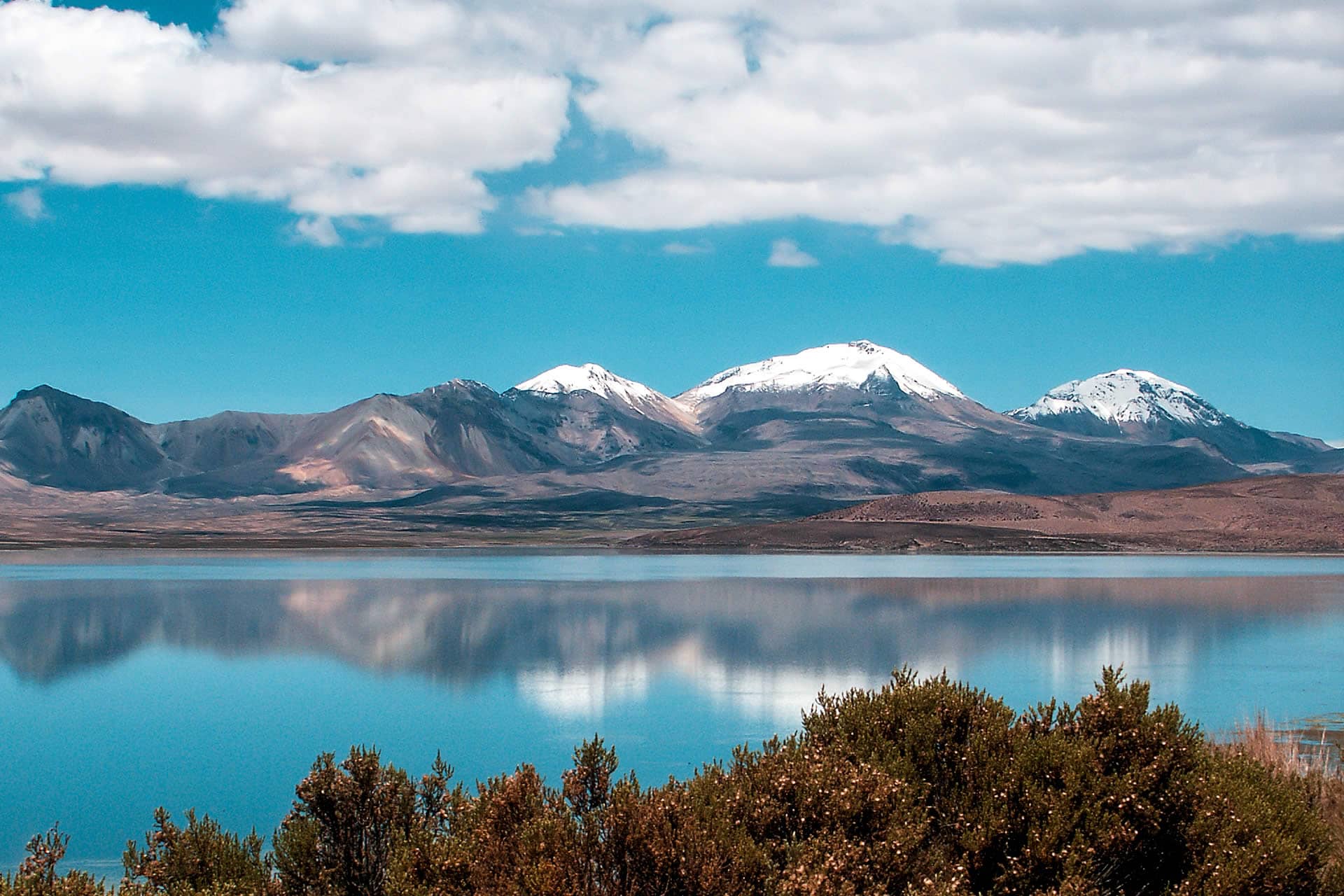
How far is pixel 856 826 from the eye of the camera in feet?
29.7

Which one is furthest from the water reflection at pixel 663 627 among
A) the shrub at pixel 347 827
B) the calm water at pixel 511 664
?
the shrub at pixel 347 827

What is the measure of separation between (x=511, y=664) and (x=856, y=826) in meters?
29.5

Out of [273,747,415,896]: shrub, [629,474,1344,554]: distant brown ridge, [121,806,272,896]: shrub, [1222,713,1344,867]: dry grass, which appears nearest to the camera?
[121,806,272,896]: shrub

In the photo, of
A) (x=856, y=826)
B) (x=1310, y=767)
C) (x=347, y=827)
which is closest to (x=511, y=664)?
(x=1310, y=767)

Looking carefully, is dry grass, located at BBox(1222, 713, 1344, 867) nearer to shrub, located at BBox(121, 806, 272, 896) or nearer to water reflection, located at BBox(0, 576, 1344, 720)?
shrub, located at BBox(121, 806, 272, 896)

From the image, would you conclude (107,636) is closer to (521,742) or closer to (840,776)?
(521,742)

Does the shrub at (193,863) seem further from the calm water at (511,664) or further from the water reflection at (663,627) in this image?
the water reflection at (663,627)

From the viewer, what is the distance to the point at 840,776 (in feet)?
30.5

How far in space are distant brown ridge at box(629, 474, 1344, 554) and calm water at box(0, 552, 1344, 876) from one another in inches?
1795

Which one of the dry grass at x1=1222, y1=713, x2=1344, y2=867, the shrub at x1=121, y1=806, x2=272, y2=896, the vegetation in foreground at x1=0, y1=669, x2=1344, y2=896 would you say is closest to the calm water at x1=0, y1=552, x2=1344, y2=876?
the dry grass at x1=1222, y1=713, x2=1344, y2=867

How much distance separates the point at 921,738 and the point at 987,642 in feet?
106

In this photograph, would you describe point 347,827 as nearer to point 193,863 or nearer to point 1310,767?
point 193,863

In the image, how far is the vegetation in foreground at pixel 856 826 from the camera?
8562mm

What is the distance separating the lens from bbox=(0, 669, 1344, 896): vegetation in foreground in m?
8.56
